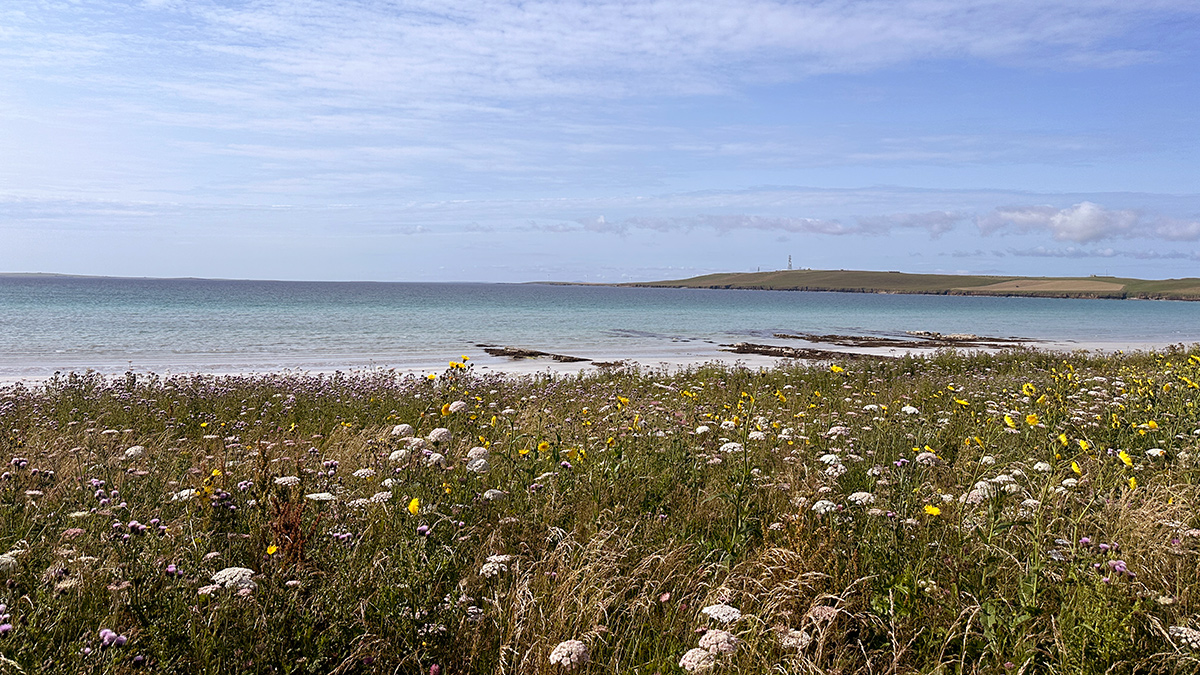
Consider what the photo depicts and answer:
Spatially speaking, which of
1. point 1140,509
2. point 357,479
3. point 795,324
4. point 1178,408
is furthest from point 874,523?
point 795,324

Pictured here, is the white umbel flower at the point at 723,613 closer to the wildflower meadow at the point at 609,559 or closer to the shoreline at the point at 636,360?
the wildflower meadow at the point at 609,559

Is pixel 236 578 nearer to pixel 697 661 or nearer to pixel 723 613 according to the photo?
pixel 697 661

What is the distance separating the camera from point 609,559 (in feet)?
11.6

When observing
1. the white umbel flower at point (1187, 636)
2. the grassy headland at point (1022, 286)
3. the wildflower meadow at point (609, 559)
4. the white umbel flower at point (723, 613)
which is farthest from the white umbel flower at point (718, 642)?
the grassy headland at point (1022, 286)

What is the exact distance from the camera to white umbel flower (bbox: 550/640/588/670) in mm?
2564

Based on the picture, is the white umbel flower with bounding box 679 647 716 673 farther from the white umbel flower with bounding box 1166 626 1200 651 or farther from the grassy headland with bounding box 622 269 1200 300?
the grassy headland with bounding box 622 269 1200 300

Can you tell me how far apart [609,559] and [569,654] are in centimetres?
93

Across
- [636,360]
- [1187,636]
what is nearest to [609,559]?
[1187,636]

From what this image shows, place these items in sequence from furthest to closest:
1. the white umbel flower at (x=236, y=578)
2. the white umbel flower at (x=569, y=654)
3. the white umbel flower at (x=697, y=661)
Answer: the white umbel flower at (x=236, y=578)
the white umbel flower at (x=569, y=654)
the white umbel flower at (x=697, y=661)

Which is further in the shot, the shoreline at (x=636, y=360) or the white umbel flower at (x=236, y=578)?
the shoreline at (x=636, y=360)

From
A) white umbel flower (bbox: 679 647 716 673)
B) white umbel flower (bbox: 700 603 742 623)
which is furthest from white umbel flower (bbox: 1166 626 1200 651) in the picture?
white umbel flower (bbox: 679 647 716 673)

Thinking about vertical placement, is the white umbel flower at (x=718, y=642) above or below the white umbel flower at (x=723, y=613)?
above

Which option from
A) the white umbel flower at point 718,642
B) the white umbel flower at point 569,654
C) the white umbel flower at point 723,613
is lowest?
the white umbel flower at point 569,654

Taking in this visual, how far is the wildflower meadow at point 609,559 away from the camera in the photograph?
110 inches
